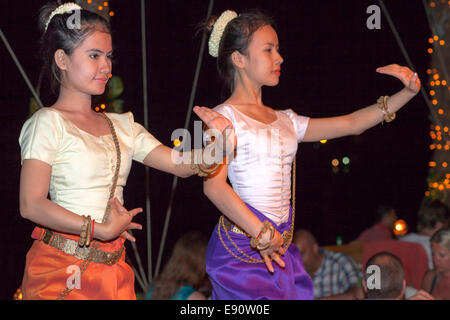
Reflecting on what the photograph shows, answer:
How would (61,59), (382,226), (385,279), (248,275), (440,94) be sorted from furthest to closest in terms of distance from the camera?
(440,94) → (382,226) → (385,279) → (248,275) → (61,59)

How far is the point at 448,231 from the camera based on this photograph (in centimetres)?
416

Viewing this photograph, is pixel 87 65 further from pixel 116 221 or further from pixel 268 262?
pixel 268 262

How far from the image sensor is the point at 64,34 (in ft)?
7.25

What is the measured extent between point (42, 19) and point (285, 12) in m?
3.56

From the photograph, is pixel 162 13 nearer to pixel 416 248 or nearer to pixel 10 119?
pixel 10 119

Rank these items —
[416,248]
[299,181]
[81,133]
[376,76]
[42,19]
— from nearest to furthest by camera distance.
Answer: [81,133]
[42,19]
[416,248]
[376,76]
[299,181]

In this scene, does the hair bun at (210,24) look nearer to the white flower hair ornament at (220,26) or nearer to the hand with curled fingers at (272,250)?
the white flower hair ornament at (220,26)

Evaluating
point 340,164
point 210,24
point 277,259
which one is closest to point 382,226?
point 340,164

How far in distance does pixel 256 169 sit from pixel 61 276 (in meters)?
0.77

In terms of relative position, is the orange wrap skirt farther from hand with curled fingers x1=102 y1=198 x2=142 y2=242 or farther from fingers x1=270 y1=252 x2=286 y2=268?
fingers x1=270 y1=252 x2=286 y2=268

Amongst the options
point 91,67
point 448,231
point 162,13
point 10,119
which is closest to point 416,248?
point 448,231

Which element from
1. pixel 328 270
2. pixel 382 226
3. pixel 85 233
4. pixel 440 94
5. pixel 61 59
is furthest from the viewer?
pixel 440 94

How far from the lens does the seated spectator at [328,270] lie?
167 inches

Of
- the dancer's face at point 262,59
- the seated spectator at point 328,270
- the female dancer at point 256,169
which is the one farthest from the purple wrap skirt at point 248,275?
the seated spectator at point 328,270
